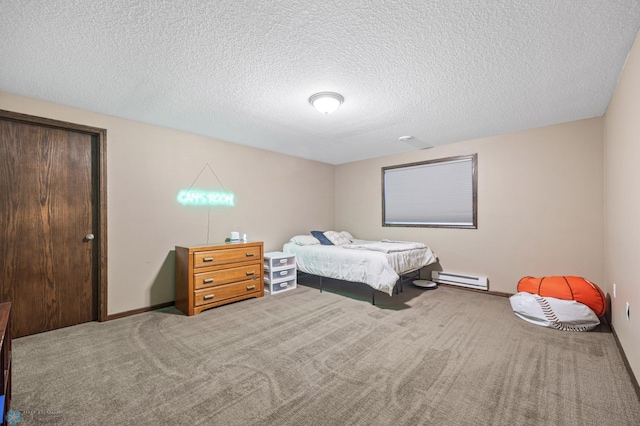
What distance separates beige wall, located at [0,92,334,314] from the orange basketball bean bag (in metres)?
3.78

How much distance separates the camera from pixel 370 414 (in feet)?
5.09

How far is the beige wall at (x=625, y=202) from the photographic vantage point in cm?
183

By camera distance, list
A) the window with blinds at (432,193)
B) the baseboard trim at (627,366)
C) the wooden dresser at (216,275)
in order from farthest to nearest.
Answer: the window with blinds at (432,193)
the wooden dresser at (216,275)
the baseboard trim at (627,366)

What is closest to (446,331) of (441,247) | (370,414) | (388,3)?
(370,414)

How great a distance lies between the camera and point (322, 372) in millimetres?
1979

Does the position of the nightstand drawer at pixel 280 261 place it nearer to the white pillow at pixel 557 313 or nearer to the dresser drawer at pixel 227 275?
the dresser drawer at pixel 227 275

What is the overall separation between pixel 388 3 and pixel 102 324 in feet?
12.8

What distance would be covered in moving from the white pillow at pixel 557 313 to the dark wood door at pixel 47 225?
15.7 ft

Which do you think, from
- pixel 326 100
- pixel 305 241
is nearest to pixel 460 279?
pixel 305 241

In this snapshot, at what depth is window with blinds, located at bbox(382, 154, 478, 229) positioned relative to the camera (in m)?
4.20

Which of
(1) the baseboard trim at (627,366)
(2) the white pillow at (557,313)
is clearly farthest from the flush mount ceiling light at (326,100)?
(1) the baseboard trim at (627,366)

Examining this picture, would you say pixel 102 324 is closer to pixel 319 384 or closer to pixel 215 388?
pixel 215 388

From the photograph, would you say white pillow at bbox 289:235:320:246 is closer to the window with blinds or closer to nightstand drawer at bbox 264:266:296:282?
nightstand drawer at bbox 264:266:296:282

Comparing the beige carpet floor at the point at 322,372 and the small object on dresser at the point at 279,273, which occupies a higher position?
the small object on dresser at the point at 279,273
